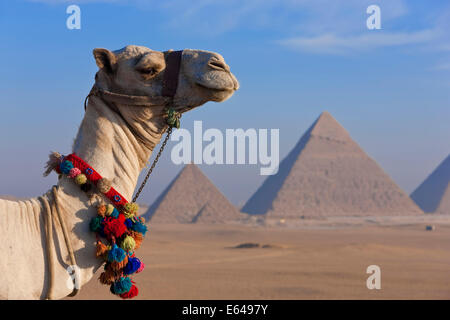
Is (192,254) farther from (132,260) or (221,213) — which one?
(221,213)

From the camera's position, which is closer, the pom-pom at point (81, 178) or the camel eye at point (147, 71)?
the pom-pom at point (81, 178)

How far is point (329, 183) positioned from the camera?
173 m

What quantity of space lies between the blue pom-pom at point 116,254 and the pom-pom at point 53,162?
472 mm

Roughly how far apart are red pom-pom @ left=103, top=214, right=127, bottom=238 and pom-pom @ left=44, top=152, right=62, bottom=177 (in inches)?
15.1

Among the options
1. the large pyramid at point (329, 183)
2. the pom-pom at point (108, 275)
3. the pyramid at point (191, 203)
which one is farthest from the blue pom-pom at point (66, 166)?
the large pyramid at point (329, 183)

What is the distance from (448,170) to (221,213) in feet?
232

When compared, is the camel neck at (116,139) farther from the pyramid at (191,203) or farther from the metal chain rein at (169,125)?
the pyramid at (191,203)

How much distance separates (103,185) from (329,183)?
562ft

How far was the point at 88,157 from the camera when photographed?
11.1ft

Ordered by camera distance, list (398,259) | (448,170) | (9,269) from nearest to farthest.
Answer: (9,269), (398,259), (448,170)

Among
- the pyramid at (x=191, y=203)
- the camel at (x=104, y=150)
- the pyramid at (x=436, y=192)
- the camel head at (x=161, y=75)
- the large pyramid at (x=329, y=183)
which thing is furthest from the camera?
the pyramid at (x=436, y=192)

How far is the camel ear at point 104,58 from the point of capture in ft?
11.3

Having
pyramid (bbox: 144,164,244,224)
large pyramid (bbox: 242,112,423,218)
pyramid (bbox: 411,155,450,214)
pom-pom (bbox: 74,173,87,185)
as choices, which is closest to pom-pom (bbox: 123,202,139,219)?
pom-pom (bbox: 74,173,87,185)

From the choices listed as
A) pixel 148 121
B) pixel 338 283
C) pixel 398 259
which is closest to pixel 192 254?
pixel 398 259
